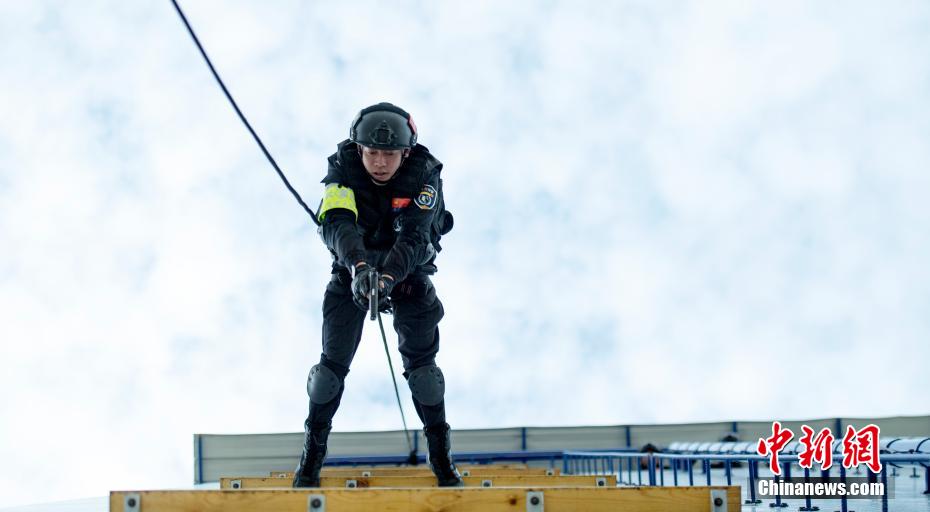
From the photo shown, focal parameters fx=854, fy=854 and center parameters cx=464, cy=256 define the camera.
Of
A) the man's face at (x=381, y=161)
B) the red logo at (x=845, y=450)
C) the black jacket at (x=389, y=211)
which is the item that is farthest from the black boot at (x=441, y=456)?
the red logo at (x=845, y=450)

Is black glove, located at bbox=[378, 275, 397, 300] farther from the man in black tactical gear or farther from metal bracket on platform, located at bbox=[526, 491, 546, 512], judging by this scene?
metal bracket on platform, located at bbox=[526, 491, 546, 512]

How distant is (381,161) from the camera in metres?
3.68

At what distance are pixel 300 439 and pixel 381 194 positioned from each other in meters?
13.7

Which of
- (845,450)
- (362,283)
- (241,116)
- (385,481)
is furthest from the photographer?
(845,450)

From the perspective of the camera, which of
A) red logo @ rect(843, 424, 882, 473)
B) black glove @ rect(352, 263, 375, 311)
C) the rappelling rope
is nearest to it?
the rappelling rope

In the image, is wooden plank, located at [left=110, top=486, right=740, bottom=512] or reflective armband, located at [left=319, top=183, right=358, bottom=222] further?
reflective armband, located at [left=319, top=183, right=358, bottom=222]

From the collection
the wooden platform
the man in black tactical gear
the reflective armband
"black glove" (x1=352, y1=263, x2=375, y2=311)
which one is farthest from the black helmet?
the wooden platform

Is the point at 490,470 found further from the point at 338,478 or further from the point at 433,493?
the point at 433,493

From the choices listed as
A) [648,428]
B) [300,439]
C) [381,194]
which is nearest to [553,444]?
[648,428]

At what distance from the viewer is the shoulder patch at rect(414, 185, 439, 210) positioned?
3715 millimetres

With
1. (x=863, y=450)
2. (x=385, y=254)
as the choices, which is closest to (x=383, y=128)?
(x=385, y=254)

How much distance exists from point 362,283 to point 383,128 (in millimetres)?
728

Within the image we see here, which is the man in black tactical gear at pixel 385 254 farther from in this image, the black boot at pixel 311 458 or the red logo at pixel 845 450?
the red logo at pixel 845 450

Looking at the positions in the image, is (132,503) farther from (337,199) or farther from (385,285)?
(337,199)
